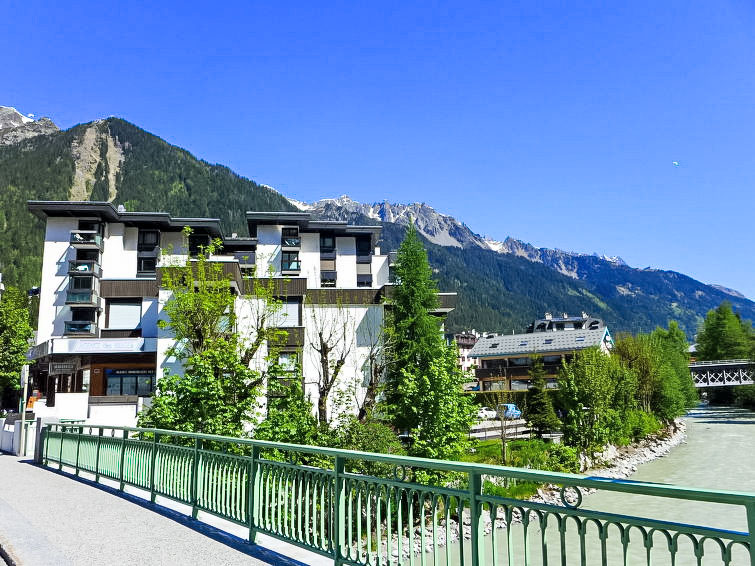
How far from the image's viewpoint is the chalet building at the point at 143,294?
33.3 metres

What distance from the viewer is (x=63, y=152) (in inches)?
7146

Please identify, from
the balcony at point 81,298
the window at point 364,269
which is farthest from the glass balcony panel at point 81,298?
the window at point 364,269

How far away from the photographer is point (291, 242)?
175 ft

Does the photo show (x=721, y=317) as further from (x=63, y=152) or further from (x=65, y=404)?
(x=63, y=152)

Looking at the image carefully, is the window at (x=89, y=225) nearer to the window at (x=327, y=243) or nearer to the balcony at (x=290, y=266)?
the balcony at (x=290, y=266)

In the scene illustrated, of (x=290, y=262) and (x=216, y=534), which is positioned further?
(x=290, y=262)

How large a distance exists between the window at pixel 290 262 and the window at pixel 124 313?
16.0 metres

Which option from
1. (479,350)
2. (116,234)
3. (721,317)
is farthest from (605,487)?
(721,317)

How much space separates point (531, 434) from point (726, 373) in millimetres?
53560

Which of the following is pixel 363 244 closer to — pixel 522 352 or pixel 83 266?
pixel 83 266

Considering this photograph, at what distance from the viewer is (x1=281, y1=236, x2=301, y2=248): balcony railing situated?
53.2m

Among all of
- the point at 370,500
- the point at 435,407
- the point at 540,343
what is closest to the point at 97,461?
the point at 370,500

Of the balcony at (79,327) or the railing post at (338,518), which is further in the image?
the balcony at (79,327)

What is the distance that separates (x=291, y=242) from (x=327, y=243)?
341 cm
